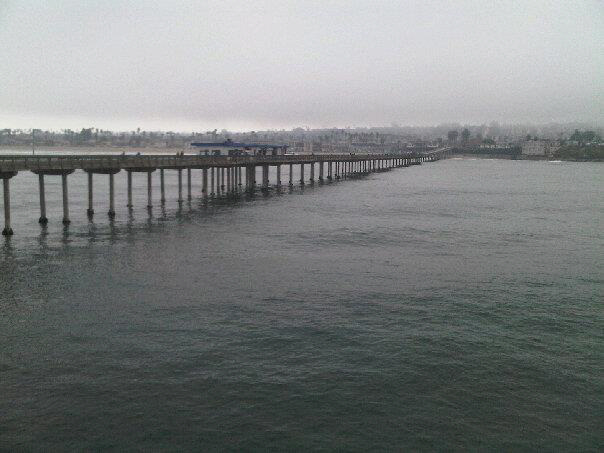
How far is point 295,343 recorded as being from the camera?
69.4ft

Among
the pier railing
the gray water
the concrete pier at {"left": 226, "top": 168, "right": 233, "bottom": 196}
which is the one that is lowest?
the gray water

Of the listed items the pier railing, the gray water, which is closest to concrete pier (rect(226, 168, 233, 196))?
the pier railing

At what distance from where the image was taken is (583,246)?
43.3 meters

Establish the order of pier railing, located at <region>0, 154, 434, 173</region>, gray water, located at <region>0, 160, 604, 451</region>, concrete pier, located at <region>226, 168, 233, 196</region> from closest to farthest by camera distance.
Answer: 1. gray water, located at <region>0, 160, 604, 451</region>
2. pier railing, located at <region>0, 154, 434, 173</region>
3. concrete pier, located at <region>226, 168, 233, 196</region>

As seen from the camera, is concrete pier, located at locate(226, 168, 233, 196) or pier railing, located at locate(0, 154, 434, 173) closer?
pier railing, located at locate(0, 154, 434, 173)

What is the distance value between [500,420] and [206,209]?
156ft

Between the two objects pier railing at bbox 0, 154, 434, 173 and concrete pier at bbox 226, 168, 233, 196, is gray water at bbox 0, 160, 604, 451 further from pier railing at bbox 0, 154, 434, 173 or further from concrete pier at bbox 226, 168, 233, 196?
concrete pier at bbox 226, 168, 233, 196

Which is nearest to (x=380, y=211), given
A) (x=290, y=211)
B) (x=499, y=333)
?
(x=290, y=211)

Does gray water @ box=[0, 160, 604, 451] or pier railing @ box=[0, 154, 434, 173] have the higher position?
pier railing @ box=[0, 154, 434, 173]

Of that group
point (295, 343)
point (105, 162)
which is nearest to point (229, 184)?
point (105, 162)

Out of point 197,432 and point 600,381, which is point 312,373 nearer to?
point 197,432

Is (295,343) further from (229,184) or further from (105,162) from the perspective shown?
(229,184)

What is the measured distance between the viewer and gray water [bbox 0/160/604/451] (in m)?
15.3

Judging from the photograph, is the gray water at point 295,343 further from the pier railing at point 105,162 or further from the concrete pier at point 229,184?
the concrete pier at point 229,184
